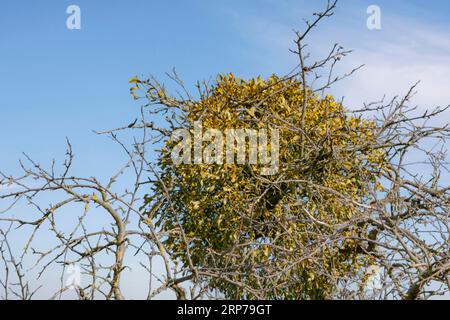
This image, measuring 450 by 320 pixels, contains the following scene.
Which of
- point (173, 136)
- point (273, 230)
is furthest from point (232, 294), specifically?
point (173, 136)

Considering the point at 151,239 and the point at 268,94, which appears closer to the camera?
the point at 151,239

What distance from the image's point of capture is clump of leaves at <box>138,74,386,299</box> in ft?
20.6

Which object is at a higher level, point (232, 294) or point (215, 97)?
point (215, 97)

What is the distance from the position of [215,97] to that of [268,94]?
63 centimetres

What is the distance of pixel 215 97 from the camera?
22.4ft

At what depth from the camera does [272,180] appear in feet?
21.4

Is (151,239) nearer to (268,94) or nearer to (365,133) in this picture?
(268,94)

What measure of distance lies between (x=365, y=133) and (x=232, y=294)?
2506 mm

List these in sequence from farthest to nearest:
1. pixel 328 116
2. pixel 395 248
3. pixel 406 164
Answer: pixel 328 116
pixel 406 164
pixel 395 248

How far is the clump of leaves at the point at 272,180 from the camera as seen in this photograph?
629 cm

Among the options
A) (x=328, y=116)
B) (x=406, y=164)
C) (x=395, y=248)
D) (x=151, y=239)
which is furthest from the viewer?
(x=328, y=116)
